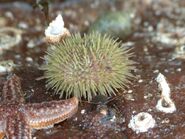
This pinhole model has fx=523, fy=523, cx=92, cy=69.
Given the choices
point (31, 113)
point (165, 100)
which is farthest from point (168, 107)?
point (31, 113)

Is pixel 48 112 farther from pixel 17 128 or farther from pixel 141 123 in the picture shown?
pixel 141 123

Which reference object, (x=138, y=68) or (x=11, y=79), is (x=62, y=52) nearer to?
(x=11, y=79)

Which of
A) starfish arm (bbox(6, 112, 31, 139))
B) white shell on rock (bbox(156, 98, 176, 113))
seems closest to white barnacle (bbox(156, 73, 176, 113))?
white shell on rock (bbox(156, 98, 176, 113))

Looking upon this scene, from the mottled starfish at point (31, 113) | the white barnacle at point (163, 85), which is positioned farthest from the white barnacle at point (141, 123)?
the mottled starfish at point (31, 113)

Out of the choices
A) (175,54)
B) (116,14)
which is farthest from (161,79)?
(116,14)

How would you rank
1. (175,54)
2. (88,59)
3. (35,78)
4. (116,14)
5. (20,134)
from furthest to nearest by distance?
(116,14), (175,54), (35,78), (88,59), (20,134)

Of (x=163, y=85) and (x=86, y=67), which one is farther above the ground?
(x=86, y=67)

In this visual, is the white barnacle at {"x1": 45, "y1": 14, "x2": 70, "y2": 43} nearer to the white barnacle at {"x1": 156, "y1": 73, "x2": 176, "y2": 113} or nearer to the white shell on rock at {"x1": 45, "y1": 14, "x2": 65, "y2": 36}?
the white shell on rock at {"x1": 45, "y1": 14, "x2": 65, "y2": 36}
